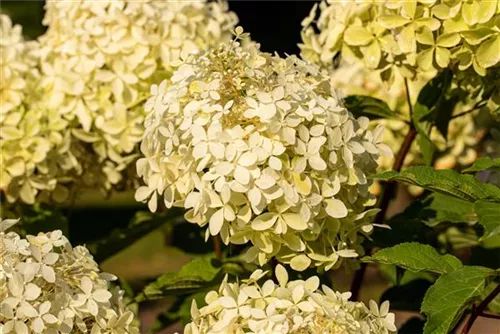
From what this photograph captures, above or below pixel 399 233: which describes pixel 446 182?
above

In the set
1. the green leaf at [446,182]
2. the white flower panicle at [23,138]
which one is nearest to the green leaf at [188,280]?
the white flower panicle at [23,138]

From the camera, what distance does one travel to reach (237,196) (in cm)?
138

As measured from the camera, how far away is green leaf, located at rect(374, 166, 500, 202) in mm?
1358

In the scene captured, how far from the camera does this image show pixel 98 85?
2.02 meters

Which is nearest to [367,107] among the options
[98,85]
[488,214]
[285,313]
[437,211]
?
[437,211]

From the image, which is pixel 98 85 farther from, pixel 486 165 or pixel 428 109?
pixel 486 165

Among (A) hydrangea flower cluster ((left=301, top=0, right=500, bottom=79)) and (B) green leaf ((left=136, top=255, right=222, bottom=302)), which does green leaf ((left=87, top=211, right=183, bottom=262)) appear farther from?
(A) hydrangea flower cluster ((left=301, top=0, right=500, bottom=79))

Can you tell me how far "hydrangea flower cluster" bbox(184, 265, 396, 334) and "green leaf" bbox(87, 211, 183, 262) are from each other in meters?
0.79

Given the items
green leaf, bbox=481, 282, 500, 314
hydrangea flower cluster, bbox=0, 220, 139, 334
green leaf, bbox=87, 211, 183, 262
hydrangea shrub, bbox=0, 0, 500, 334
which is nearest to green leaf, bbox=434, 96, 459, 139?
hydrangea shrub, bbox=0, 0, 500, 334

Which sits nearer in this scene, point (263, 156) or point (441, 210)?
point (263, 156)

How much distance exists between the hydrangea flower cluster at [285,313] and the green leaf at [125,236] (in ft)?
2.60

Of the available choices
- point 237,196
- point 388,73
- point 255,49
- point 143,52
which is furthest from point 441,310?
point 143,52

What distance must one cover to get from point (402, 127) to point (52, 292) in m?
1.64

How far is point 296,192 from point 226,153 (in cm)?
11
